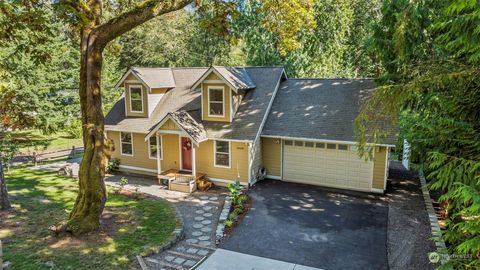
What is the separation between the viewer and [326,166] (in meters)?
14.8

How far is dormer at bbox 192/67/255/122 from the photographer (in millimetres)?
15102

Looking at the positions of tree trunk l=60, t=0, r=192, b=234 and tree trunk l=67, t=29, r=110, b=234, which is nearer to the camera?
tree trunk l=60, t=0, r=192, b=234

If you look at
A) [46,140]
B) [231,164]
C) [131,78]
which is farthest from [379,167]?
[46,140]

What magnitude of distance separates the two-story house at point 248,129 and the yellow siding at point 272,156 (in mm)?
46

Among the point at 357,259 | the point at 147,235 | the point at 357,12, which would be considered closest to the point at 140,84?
the point at 147,235

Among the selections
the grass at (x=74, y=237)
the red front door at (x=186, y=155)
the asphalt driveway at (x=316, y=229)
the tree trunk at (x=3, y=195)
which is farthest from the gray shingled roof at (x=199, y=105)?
the tree trunk at (x=3, y=195)

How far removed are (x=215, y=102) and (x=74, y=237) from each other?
8.37 metres

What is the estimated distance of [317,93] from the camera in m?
16.4

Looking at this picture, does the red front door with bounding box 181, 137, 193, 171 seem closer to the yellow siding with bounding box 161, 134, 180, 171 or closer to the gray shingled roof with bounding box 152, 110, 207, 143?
the yellow siding with bounding box 161, 134, 180, 171

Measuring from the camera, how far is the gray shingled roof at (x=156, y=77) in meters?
16.8

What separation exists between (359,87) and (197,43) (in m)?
22.4

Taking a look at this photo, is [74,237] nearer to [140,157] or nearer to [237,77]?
[140,157]

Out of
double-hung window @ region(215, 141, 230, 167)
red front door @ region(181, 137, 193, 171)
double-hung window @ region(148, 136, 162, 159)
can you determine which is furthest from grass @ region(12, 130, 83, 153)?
double-hung window @ region(215, 141, 230, 167)

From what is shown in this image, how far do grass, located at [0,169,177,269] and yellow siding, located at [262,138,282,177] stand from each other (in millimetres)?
5311
